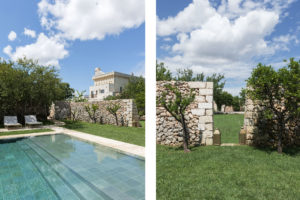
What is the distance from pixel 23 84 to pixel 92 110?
3503 mm

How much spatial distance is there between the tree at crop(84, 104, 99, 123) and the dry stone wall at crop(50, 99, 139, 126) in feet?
0.62

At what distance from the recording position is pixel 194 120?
12.3ft

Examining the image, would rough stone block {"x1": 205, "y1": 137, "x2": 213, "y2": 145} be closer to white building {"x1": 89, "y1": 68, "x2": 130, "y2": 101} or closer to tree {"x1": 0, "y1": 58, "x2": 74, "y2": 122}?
tree {"x1": 0, "y1": 58, "x2": 74, "y2": 122}

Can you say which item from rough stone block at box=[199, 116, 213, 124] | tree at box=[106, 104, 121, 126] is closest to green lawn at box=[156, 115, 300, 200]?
rough stone block at box=[199, 116, 213, 124]

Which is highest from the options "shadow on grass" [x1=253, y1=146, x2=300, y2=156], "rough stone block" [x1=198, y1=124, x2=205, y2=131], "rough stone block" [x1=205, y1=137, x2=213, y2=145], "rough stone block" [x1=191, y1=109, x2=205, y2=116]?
"rough stone block" [x1=191, y1=109, x2=205, y2=116]

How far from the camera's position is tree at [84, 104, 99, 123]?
366 inches

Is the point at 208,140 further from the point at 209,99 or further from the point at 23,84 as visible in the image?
the point at 23,84

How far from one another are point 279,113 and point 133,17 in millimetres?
3127

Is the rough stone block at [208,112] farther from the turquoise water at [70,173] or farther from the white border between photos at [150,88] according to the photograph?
A: the white border between photos at [150,88]

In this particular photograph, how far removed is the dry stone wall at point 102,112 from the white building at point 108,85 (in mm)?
8099

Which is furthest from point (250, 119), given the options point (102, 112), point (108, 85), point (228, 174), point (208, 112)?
point (108, 85)

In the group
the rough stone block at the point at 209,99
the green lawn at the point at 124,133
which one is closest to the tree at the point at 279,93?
the rough stone block at the point at 209,99

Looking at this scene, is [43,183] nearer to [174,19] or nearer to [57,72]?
[174,19]

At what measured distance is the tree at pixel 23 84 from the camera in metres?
7.36
